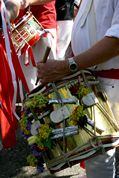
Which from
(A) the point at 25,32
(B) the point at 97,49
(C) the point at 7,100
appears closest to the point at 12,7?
(A) the point at 25,32

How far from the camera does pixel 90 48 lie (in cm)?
181

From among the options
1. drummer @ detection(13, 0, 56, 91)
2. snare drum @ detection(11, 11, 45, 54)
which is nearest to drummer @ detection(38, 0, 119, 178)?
snare drum @ detection(11, 11, 45, 54)

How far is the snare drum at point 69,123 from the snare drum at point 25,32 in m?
1.02

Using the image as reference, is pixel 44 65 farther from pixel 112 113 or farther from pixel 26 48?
pixel 26 48

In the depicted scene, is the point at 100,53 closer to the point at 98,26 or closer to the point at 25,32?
the point at 98,26

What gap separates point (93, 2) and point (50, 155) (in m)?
0.71

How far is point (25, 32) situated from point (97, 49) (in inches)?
46.9

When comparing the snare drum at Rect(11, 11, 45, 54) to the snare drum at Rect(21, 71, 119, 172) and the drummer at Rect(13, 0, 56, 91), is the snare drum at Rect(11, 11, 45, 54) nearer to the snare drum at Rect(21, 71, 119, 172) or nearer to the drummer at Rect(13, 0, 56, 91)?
the drummer at Rect(13, 0, 56, 91)

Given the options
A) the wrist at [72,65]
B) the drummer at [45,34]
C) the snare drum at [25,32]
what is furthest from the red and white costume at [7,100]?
the wrist at [72,65]

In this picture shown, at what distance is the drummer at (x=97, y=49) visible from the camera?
1.76 m

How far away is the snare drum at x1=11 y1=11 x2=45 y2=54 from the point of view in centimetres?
283

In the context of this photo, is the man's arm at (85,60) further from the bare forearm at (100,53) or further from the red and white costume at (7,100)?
the red and white costume at (7,100)

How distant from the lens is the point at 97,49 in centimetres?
Result: 177

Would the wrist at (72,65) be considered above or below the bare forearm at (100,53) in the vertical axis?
below
